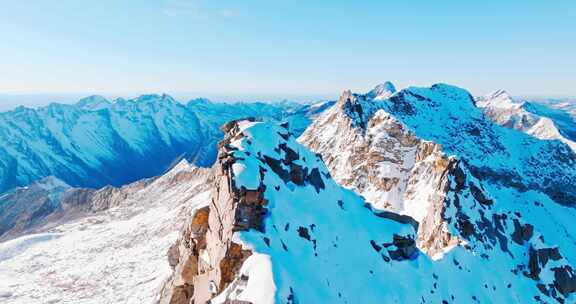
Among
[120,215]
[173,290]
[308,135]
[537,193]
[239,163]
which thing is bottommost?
[537,193]

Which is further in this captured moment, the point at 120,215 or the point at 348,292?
the point at 120,215

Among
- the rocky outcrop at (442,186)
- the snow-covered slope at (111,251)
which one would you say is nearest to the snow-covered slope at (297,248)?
the rocky outcrop at (442,186)

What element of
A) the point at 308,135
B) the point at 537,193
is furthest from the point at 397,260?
the point at 537,193

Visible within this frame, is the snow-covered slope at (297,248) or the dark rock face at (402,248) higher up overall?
the snow-covered slope at (297,248)

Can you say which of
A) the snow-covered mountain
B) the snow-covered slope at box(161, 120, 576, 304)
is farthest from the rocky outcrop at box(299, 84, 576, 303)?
the snow-covered slope at box(161, 120, 576, 304)

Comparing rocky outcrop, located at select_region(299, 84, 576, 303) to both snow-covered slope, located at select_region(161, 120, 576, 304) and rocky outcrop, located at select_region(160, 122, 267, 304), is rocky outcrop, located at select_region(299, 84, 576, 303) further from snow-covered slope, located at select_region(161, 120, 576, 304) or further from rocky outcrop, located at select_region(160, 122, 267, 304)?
rocky outcrop, located at select_region(160, 122, 267, 304)

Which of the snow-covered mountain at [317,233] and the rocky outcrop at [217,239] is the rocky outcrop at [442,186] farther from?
the rocky outcrop at [217,239]

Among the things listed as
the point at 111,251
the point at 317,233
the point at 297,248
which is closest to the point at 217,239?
the point at 297,248

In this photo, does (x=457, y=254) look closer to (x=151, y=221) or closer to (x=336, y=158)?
(x=336, y=158)
